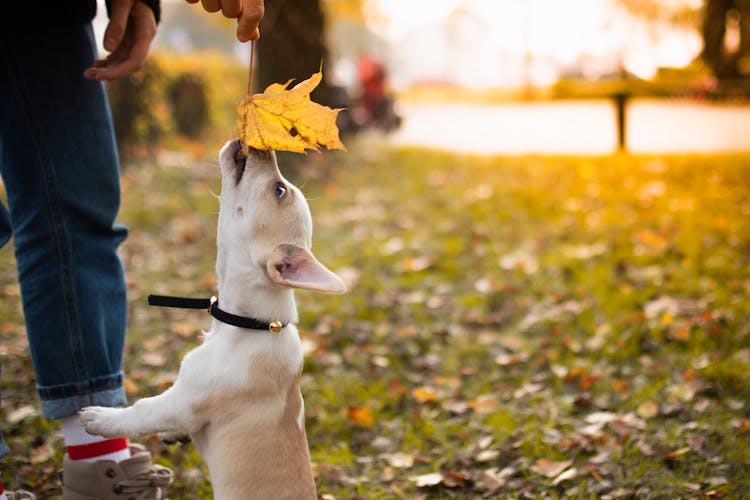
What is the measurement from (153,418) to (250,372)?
1.01 feet

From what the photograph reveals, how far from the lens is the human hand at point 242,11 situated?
82.9 inches

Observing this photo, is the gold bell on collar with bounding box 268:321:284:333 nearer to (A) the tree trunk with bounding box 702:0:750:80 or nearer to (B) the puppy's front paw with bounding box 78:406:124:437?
(B) the puppy's front paw with bounding box 78:406:124:437

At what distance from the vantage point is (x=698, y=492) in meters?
2.70

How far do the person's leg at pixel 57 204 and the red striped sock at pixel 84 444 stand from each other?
0.05 m

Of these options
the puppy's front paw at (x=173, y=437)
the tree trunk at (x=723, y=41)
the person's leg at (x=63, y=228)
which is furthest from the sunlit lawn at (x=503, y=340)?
the tree trunk at (x=723, y=41)

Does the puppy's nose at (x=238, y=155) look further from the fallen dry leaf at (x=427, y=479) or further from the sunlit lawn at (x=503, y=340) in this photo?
the fallen dry leaf at (x=427, y=479)

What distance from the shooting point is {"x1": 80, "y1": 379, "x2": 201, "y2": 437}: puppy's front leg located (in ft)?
6.72

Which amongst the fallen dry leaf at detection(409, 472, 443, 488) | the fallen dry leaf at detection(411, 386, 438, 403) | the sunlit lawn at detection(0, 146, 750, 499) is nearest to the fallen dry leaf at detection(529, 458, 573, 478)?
the sunlit lawn at detection(0, 146, 750, 499)

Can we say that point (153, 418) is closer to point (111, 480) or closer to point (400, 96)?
point (111, 480)

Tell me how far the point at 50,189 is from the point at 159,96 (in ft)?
30.5

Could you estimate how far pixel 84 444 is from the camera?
7.65 feet

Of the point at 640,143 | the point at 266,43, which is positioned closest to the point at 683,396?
the point at 266,43

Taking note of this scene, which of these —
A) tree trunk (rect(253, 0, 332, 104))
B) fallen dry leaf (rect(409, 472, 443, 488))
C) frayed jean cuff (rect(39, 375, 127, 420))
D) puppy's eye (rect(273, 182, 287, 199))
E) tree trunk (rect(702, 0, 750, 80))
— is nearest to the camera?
puppy's eye (rect(273, 182, 287, 199))

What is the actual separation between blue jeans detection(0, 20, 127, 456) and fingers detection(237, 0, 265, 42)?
0.59 meters
